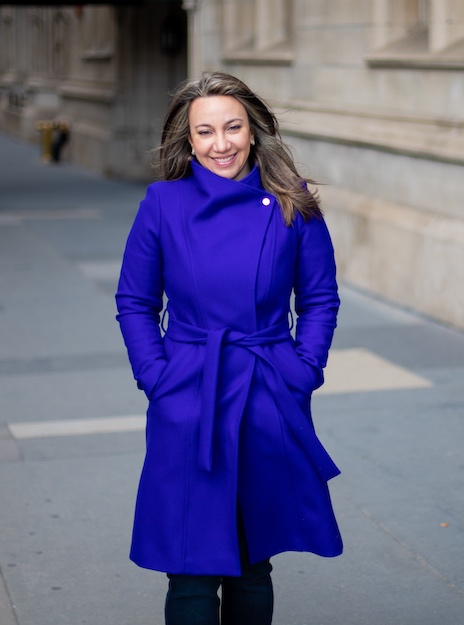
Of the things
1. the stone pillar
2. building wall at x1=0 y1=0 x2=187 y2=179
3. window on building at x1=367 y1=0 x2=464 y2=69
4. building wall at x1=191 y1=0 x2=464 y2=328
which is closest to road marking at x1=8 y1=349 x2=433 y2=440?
building wall at x1=191 y1=0 x2=464 y2=328

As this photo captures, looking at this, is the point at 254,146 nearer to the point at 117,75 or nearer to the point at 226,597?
the point at 226,597

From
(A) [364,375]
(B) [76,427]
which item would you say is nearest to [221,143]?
(B) [76,427]

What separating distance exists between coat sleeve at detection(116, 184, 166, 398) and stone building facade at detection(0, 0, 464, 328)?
623 cm

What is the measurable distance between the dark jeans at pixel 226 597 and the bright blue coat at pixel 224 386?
0.08 meters

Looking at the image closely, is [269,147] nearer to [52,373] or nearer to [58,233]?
[52,373]

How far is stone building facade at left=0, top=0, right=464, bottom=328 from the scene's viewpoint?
984 cm

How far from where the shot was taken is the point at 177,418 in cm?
328

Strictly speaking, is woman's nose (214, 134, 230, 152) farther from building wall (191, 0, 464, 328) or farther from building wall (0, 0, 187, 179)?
building wall (0, 0, 187, 179)

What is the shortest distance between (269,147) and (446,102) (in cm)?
686

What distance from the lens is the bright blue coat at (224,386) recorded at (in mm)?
3256

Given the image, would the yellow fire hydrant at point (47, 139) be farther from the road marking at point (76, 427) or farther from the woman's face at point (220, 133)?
the woman's face at point (220, 133)

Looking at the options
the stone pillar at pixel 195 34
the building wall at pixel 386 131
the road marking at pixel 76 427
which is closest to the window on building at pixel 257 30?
the building wall at pixel 386 131

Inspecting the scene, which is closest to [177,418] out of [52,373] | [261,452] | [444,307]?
[261,452]

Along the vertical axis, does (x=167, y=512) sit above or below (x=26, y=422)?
above
